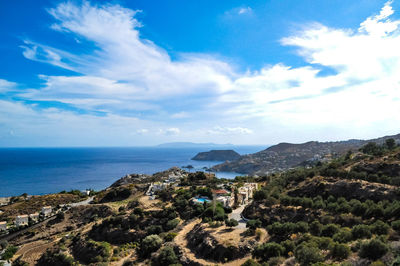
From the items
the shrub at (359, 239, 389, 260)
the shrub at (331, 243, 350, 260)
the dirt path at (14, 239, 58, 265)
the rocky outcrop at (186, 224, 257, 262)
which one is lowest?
the dirt path at (14, 239, 58, 265)

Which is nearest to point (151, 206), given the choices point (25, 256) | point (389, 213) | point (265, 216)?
point (25, 256)

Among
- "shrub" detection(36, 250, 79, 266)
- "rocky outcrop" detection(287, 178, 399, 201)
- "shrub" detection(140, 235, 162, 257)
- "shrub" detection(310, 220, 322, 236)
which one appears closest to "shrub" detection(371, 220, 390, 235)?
"shrub" detection(310, 220, 322, 236)

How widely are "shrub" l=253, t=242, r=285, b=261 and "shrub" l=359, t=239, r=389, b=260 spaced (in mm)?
4894

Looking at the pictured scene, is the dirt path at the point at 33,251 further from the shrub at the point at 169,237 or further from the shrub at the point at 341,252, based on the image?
the shrub at the point at 341,252

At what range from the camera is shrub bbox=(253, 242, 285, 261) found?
16.2 meters

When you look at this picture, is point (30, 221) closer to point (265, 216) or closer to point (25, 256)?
point (25, 256)

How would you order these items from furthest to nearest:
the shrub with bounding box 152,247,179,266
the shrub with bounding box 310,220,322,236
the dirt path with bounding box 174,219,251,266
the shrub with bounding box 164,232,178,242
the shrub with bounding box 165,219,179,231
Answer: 1. the shrub with bounding box 165,219,179,231
2. the shrub with bounding box 164,232,178,242
3. the shrub with bounding box 310,220,322,236
4. the shrub with bounding box 152,247,179,266
5. the dirt path with bounding box 174,219,251,266

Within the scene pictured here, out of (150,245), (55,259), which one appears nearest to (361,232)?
(150,245)

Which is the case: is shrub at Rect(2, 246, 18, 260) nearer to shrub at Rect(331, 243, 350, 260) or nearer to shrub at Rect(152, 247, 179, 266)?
shrub at Rect(152, 247, 179, 266)

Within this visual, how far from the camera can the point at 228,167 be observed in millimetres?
141000

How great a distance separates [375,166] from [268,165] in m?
96.9

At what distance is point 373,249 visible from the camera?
505 inches

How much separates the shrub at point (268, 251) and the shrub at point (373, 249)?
16.1ft

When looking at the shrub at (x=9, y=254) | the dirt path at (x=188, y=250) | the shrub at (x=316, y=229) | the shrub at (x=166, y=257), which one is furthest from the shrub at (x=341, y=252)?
the shrub at (x=9, y=254)
